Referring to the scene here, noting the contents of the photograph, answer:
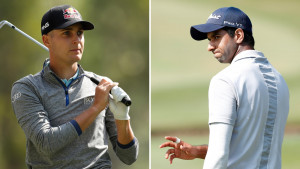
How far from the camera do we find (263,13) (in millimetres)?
3420

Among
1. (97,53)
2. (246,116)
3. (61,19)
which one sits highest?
(61,19)

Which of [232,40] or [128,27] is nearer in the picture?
[232,40]

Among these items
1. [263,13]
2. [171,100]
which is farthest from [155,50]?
[263,13]

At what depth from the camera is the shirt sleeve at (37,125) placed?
204 centimetres

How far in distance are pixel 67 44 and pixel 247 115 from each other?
0.83 metres

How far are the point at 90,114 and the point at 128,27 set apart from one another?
349 cm

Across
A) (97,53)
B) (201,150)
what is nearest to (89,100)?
(201,150)

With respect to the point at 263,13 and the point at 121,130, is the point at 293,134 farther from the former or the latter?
the point at 121,130

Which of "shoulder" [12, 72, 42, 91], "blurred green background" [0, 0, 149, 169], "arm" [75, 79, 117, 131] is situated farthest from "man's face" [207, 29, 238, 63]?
"blurred green background" [0, 0, 149, 169]

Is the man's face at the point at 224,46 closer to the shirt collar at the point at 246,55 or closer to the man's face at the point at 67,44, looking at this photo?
the shirt collar at the point at 246,55

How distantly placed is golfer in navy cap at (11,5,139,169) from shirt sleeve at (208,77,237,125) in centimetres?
42

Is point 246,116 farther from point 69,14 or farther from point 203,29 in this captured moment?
point 69,14

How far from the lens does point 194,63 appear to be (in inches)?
137

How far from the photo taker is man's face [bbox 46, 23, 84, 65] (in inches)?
86.5
